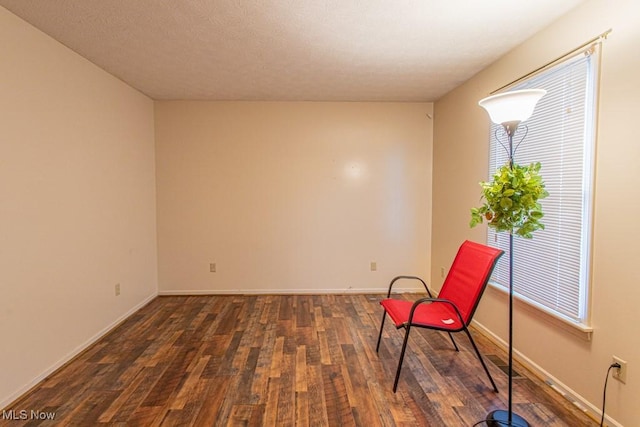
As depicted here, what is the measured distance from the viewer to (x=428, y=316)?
2.27 m

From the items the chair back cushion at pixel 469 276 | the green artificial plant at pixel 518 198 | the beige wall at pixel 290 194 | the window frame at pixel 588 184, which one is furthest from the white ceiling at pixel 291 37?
the chair back cushion at pixel 469 276

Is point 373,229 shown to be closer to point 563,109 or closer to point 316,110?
point 316,110

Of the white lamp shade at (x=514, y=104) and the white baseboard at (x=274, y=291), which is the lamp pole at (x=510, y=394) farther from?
the white baseboard at (x=274, y=291)

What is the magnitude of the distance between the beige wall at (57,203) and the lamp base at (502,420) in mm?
2906

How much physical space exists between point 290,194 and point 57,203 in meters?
2.34

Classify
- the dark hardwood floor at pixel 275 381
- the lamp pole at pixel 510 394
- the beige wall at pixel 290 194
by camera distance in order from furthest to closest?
the beige wall at pixel 290 194
the dark hardwood floor at pixel 275 381
the lamp pole at pixel 510 394

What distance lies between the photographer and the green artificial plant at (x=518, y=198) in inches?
63.7

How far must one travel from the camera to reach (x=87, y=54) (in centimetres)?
261

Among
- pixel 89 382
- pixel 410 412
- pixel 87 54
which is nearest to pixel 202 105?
pixel 87 54

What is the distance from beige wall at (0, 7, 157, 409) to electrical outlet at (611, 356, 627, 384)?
3543 mm

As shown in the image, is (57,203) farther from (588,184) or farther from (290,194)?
(588,184)

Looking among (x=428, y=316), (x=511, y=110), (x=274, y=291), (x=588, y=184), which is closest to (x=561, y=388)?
(x=428, y=316)

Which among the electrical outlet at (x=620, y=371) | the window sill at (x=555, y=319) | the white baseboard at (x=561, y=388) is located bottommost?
the white baseboard at (x=561, y=388)

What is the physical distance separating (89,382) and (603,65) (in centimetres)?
377
